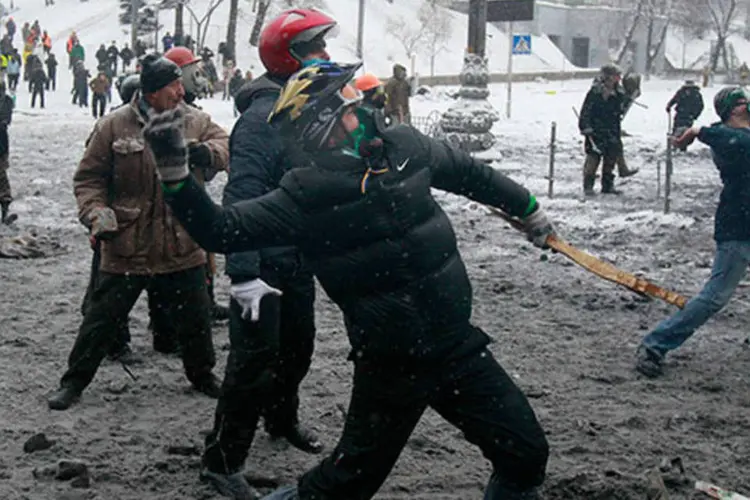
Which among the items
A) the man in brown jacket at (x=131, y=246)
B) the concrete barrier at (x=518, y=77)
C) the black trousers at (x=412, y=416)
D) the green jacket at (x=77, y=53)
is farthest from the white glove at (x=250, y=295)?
the concrete barrier at (x=518, y=77)

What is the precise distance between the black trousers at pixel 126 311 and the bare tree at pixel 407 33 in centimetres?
5597

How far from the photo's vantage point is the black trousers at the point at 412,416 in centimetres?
361

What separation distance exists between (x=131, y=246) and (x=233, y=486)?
5.64ft

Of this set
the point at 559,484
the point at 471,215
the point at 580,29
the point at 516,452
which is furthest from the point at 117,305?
the point at 580,29

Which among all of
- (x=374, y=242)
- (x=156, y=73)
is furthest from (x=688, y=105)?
(x=374, y=242)

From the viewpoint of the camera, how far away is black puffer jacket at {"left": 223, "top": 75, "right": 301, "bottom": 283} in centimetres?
444

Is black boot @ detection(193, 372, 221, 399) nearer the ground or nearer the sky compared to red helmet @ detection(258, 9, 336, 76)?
nearer the ground

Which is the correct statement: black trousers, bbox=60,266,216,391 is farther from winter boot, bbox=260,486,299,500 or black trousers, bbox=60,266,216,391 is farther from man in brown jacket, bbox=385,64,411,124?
man in brown jacket, bbox=385,64,411,124

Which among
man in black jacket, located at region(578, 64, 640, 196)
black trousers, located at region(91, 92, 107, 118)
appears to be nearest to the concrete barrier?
black trousers, located at region(91, 92, 107, 118)

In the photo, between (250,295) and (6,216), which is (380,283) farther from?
(6,216)

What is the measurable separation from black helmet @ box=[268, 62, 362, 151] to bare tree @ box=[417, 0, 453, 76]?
190ft

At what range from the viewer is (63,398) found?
600 cm

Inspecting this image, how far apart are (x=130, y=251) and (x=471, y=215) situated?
8.22 m

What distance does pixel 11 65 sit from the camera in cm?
3625
